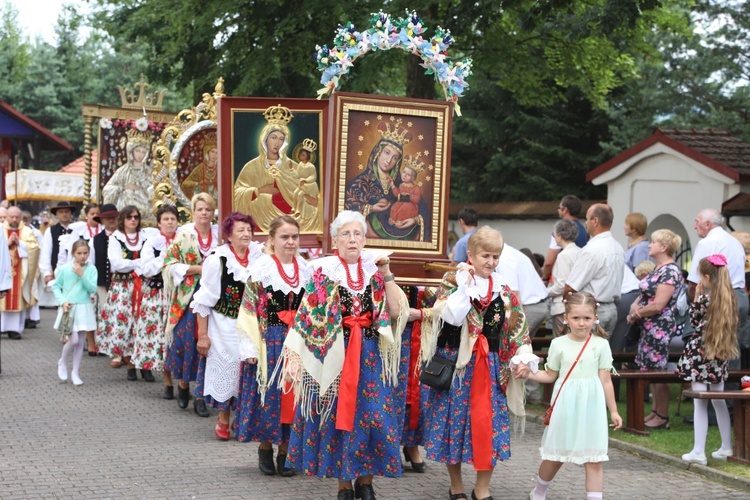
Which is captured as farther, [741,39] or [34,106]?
[34,106]

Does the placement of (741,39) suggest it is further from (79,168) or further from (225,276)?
(79,168)

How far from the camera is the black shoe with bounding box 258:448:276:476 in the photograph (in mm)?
8180

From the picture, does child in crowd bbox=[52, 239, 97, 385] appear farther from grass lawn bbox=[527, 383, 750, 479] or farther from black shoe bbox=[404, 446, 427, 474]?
black shoe bbox=[404, 446, 427, 474]

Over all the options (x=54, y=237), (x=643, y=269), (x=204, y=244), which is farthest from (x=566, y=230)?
(x=54, y=237)

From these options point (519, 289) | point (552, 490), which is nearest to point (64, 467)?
point (552, 490)

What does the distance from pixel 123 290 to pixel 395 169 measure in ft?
19.1

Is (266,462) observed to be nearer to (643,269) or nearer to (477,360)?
(477,360)

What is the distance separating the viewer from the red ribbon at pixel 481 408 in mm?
7023

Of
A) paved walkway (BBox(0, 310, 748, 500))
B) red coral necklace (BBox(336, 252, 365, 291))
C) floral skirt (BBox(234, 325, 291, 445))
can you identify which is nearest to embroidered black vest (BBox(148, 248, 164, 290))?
paved walkway (BBox(0, 310, 748, 500))

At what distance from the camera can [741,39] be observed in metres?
18.4

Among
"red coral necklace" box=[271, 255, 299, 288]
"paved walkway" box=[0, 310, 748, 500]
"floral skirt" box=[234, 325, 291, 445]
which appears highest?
"red coral necklace" box=[271, 255, 299, 288]

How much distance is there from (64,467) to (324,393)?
241 centimetres

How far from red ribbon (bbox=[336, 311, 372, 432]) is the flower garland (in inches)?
80.3

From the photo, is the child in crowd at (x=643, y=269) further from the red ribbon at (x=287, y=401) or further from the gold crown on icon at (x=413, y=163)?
the red ribbon at (x=287, y=401)
